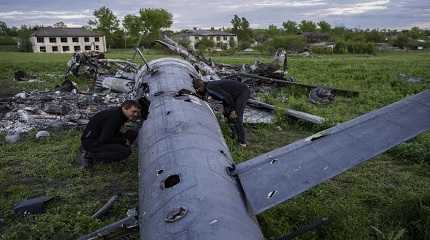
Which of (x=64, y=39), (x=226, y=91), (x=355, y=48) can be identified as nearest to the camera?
(x=226, y=91)

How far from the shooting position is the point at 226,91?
8.55m

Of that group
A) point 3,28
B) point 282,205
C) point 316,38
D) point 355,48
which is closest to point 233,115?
point 282,205

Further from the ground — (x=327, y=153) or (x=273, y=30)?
(x=273, y=30)

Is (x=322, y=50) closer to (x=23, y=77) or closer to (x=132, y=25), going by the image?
(x=132, y=25)

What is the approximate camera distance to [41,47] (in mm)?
68250

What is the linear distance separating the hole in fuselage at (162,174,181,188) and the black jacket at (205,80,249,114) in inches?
164

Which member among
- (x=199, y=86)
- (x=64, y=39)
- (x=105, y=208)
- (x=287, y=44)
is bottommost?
(x=105, y=208)

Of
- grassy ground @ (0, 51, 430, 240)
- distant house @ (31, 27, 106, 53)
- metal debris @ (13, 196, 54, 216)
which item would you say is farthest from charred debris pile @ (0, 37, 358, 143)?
distant house @ (31, 27, 106, 53)

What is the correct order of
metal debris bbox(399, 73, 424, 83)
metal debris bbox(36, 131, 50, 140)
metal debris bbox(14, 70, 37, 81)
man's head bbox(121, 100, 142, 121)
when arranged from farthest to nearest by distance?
metal debris bbox(14, 70, 37, 81) → metal debris bbox(399, 73, 424, 83) → metal debris bbox(36, 131, 50, 140) → man's head bbox(121, 100, 142, 121)

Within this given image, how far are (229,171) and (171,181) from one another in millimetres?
689

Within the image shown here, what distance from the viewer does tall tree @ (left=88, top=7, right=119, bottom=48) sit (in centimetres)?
6525

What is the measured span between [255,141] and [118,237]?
5330 millimetres

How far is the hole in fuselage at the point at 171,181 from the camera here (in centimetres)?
418

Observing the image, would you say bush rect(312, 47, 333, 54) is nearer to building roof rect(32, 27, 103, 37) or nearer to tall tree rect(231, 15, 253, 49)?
tall tree rect(231, 15, 253, 49)
